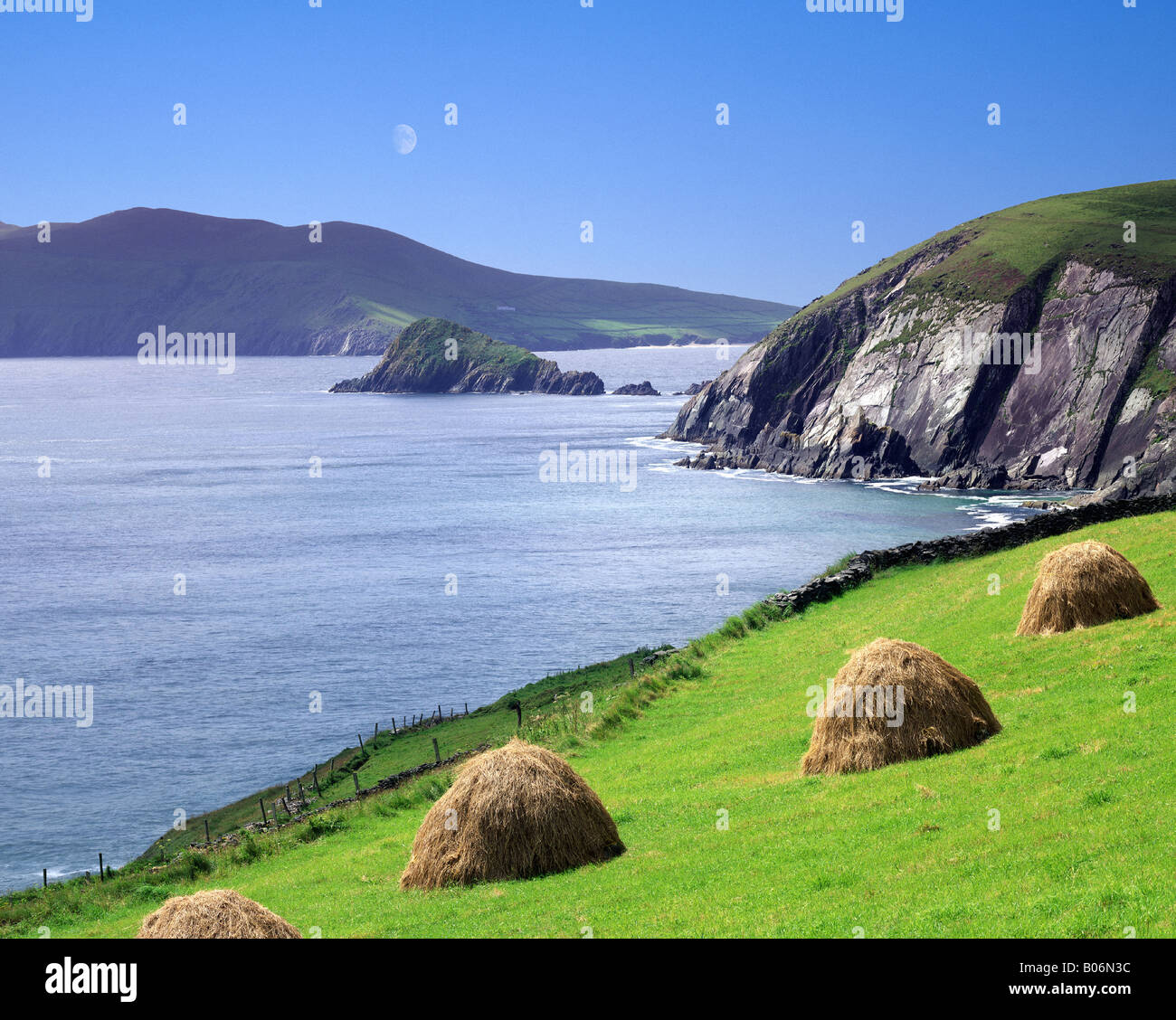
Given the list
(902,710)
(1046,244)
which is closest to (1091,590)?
(902,710)

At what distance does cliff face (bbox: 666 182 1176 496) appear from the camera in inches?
4660

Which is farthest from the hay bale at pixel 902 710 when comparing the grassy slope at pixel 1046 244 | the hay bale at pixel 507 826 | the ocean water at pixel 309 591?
the grassy slope at pixel 1046 244

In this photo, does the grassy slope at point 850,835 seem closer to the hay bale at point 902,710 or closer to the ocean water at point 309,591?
the hay bale at point 902,710

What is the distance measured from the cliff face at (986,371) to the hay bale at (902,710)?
93.3 metres

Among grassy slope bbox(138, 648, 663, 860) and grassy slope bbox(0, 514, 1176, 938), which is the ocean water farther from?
grassy slope bbox(0, 514, 1176, 938)

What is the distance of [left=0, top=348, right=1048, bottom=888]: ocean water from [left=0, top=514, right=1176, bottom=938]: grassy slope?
21207 millimetres

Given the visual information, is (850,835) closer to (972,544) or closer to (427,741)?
(427,741)

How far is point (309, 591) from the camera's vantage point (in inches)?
3231

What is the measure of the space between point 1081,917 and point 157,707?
177ft

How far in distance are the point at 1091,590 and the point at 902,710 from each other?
927cm

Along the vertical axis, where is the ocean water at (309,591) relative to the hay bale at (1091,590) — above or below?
below

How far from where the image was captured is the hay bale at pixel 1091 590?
26859 millimetres

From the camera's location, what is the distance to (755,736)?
27.0 m
